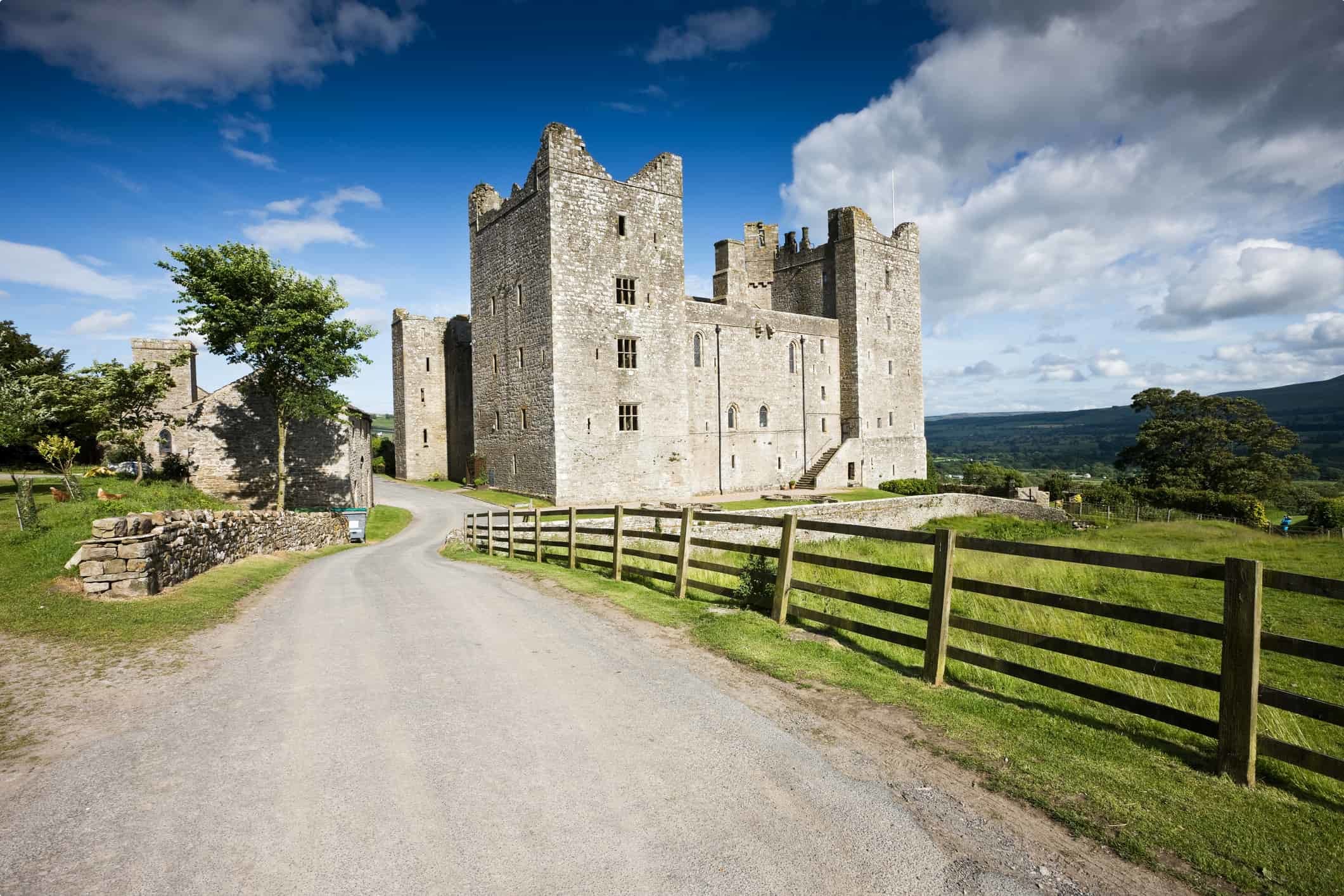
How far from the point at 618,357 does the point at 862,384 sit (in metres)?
20.8

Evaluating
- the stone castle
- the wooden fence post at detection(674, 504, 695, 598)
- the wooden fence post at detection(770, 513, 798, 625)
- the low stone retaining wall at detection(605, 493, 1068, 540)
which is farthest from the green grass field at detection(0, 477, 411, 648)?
the stone castle

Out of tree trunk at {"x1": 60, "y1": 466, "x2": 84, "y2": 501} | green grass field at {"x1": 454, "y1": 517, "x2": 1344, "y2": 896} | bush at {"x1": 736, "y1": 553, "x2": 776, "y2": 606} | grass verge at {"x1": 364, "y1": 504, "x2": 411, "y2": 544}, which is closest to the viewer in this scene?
green grass field at {"x1": 454, "y1": 517, "x2": 1344, "y2": 896}

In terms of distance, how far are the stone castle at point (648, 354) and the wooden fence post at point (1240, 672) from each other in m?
27.7

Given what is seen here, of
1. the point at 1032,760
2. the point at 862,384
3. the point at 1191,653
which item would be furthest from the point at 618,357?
the point at 1032,760

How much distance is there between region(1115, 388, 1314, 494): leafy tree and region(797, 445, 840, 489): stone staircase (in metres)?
24.2

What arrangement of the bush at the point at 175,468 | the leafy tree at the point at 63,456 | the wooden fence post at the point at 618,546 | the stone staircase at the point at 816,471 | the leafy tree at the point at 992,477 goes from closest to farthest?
1. the wooden fence post at the point at 618,546
2. the leafy tree at the point at 63,456
3. the bush at the point at 175,468
4. the stone staircase at the point at 816,471
5. the leafy tree at the point at 992,477

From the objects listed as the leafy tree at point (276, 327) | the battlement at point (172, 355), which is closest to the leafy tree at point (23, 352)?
the battlement at point (172, 355)

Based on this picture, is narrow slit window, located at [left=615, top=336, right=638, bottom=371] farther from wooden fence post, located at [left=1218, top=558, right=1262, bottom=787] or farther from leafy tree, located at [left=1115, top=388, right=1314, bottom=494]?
leafy tree, located at [left=1115, top=388, right=1314, bottom=494]

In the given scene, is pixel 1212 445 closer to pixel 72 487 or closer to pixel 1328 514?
pixel 1328 514

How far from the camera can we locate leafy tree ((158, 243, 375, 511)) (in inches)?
936

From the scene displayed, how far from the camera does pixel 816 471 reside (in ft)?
144

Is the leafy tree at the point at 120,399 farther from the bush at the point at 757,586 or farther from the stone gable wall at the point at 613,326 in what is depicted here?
the bush at the point at 757,586

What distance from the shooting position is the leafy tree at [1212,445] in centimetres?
4706

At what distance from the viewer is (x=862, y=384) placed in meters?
45.7
